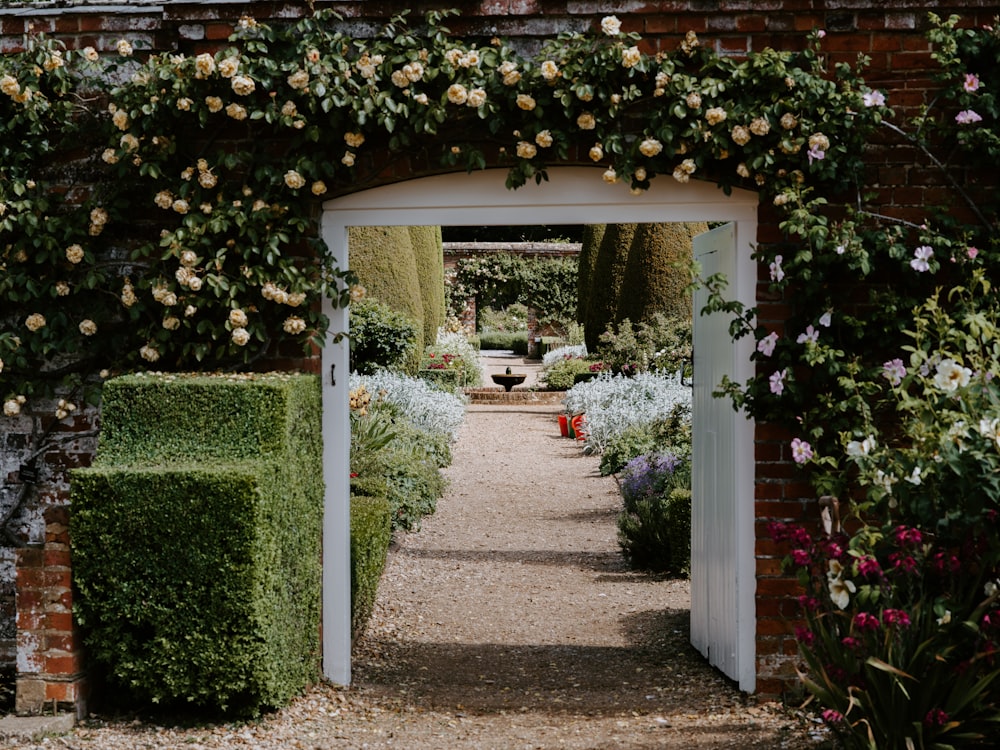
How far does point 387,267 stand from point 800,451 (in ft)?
34.2

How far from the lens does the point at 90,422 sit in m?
5.02

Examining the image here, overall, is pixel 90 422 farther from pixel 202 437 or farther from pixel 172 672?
pixel 172 672

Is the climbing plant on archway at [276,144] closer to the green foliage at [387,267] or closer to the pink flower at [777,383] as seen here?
the pink flower at [777,383]

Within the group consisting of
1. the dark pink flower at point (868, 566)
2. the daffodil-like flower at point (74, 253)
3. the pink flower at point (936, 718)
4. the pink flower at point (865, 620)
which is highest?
the daffodil-like flower at point (74, 253)

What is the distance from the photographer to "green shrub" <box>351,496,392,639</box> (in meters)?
5.80

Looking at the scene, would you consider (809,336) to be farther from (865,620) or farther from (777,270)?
(865,620)

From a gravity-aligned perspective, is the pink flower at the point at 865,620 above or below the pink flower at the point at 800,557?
below

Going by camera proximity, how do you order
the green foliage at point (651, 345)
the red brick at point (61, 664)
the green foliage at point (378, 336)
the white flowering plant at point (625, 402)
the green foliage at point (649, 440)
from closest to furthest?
1. the red brick at point (61, 664)
2. the green foliage at point (649, 440)
3. the white flowering plant at point (625, 402)
4. the green foliage at point (378, 336)
5. the green foliage at point (651, 345)

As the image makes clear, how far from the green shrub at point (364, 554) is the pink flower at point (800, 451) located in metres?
2.41

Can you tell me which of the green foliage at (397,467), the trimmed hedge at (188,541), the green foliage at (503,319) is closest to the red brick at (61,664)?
the trimmed hedge at (188,541)

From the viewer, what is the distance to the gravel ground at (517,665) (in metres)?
4.42

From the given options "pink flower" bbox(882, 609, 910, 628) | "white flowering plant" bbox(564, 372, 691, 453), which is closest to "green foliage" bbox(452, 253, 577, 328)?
"white flowering plant" bbox(564, 372, 691, 453)

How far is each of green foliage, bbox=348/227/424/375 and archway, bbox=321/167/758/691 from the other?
28.9 feet

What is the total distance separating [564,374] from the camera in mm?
18891
